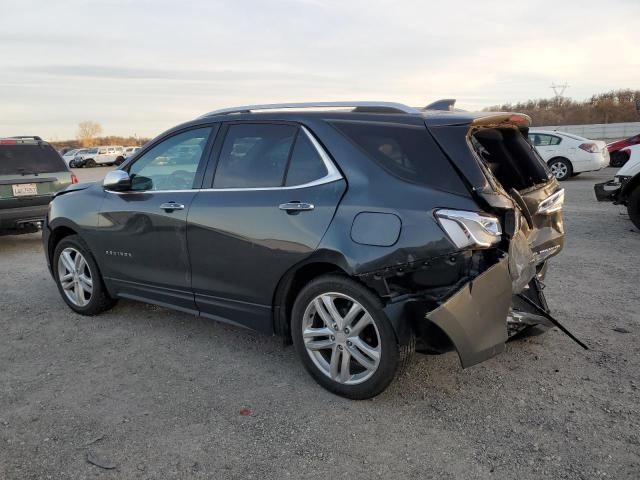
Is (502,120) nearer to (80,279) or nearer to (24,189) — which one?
(80,279)

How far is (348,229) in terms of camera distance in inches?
124

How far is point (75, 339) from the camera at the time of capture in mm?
4469

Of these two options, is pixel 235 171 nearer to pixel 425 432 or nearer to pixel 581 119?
pixel 425 432

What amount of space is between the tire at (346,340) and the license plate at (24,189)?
20.7ft

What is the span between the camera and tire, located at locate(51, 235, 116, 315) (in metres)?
4.88

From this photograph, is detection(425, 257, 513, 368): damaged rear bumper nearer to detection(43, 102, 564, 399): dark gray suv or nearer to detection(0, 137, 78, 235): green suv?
detection(43, 102, 564, 399): dark gray suv

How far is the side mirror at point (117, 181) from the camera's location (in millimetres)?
4383

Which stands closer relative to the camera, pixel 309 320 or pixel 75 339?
pixel 309 320

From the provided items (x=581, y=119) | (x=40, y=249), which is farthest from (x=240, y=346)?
(x=581, y=119)

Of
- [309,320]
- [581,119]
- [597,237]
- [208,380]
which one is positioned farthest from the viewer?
[581,119]

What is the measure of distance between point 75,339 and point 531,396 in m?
3.46

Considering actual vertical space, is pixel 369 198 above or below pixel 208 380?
above

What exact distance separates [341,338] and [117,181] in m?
2.31

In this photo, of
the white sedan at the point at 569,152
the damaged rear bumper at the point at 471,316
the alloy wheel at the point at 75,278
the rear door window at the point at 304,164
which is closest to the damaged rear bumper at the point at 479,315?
the damaged rear bumper at the point at 471,316
